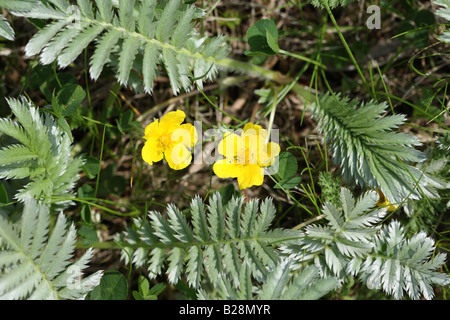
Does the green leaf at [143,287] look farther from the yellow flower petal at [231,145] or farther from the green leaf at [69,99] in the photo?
the green leaf at [69,99]

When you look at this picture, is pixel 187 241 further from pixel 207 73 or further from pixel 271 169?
pixel 207 73

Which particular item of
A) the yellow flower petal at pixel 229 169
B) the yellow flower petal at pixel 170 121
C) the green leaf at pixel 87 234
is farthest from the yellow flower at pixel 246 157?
the green leaf at pixel 87 234

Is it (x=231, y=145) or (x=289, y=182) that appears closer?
(x=231, y=145)

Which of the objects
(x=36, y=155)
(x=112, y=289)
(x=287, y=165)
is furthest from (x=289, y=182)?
(x=36, y=155)

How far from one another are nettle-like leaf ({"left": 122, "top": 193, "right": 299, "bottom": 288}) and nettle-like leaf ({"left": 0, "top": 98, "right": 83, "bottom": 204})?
1.76 feet

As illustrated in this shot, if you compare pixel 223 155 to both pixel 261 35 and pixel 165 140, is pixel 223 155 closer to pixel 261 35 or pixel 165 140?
pixel 165 140

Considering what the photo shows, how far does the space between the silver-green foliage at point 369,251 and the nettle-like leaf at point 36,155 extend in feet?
4.27

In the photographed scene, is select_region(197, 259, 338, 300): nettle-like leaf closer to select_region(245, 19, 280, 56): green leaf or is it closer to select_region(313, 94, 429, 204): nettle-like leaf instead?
select_region(313, 94, 429, 204): nettle-like leaf

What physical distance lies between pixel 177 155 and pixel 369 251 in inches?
46.5

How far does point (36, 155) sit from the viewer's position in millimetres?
2061

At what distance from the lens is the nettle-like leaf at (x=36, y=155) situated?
1989 mm

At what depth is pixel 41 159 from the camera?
209 cm

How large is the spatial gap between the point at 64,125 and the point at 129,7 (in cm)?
76

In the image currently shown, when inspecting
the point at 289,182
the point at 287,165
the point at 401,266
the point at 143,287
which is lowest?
the point at 143,287
